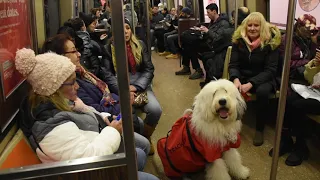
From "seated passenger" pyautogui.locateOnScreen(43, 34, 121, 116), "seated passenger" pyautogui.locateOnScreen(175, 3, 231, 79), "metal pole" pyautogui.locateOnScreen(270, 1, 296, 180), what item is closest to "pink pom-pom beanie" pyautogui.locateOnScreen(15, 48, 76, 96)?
"seated passenger" pyautogui.locateOnScreen(43, 34, 121, 116)

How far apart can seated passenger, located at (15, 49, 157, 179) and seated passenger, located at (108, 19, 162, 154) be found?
1277mm

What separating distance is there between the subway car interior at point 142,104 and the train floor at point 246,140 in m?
0.02

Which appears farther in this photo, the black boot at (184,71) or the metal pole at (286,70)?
the black boot at (184,71)

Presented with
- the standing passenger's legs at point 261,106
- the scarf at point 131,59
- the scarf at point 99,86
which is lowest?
the standing passenger's legs at point 261,106

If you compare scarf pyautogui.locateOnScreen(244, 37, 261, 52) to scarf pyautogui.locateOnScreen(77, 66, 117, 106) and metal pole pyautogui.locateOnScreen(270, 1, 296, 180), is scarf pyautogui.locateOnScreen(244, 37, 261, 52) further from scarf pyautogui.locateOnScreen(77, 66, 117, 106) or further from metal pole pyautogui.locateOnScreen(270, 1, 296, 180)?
metal pole pyautogui.locateOnScreen(270, 1, 296, 180)

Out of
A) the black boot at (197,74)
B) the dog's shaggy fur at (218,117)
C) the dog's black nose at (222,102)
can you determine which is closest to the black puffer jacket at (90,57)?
the dog's shaggy fur at (218,117)

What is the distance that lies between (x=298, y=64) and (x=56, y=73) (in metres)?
2.70

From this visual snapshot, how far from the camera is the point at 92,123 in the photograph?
1876 mm

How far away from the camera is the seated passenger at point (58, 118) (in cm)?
146

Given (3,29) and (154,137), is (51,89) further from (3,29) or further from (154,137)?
(154,137)

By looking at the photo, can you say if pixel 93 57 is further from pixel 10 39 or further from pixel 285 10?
pixel 285 10

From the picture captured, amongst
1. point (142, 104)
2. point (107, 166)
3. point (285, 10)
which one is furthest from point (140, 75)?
point (285, 10)

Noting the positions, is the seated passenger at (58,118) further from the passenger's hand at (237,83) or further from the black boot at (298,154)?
the passenger's hand at (237,83)

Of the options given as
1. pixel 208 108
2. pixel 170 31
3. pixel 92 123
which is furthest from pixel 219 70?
pixel 170 31
